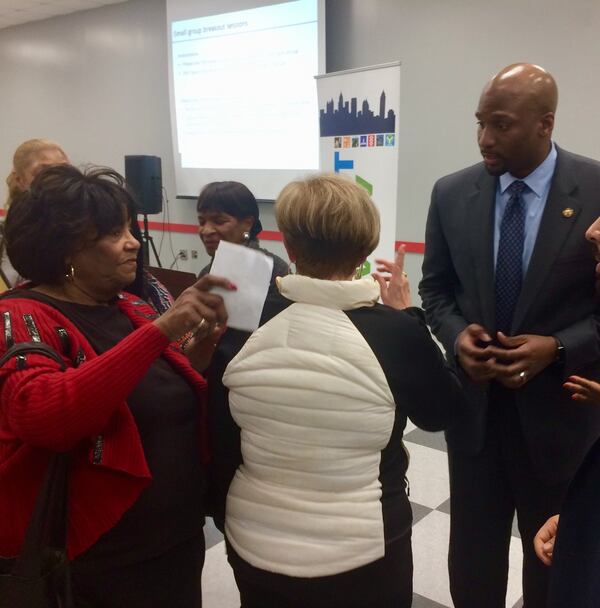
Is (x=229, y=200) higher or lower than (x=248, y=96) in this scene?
lower

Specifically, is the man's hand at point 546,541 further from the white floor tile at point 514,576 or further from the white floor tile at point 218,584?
the white floor tile at point 218,584

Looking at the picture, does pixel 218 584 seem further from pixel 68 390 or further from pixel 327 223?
pixel 327 223

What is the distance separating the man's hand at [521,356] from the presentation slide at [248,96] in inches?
140

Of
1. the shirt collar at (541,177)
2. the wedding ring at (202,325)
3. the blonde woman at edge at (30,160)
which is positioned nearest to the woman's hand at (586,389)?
the shirt collar at (541,177)

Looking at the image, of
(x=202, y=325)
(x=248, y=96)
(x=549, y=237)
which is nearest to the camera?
(x=202, y=325)

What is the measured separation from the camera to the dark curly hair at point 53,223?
43.2 inches

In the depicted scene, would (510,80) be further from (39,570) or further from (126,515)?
(39,570)

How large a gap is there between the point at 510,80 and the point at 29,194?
1079 millimetres

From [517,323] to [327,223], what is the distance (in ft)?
2.06

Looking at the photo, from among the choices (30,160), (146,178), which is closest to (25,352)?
(30,160)

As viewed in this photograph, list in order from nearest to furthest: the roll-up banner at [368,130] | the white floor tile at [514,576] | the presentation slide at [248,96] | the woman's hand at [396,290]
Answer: the woman's hand at [396,290]
the white floor tile at [514,576]
the roll-up banner at [368,130]
the presentation slide at [248,96]

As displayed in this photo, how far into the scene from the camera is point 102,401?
3.12 feet

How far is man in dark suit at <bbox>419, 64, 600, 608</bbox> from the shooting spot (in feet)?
4.48

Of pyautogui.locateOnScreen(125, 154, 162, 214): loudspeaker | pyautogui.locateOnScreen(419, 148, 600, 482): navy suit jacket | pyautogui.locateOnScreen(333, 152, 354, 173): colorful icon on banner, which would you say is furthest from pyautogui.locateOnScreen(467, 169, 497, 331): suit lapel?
pyautogui.locateOnScreen(125, 154, 162, 214): loudspeaker
